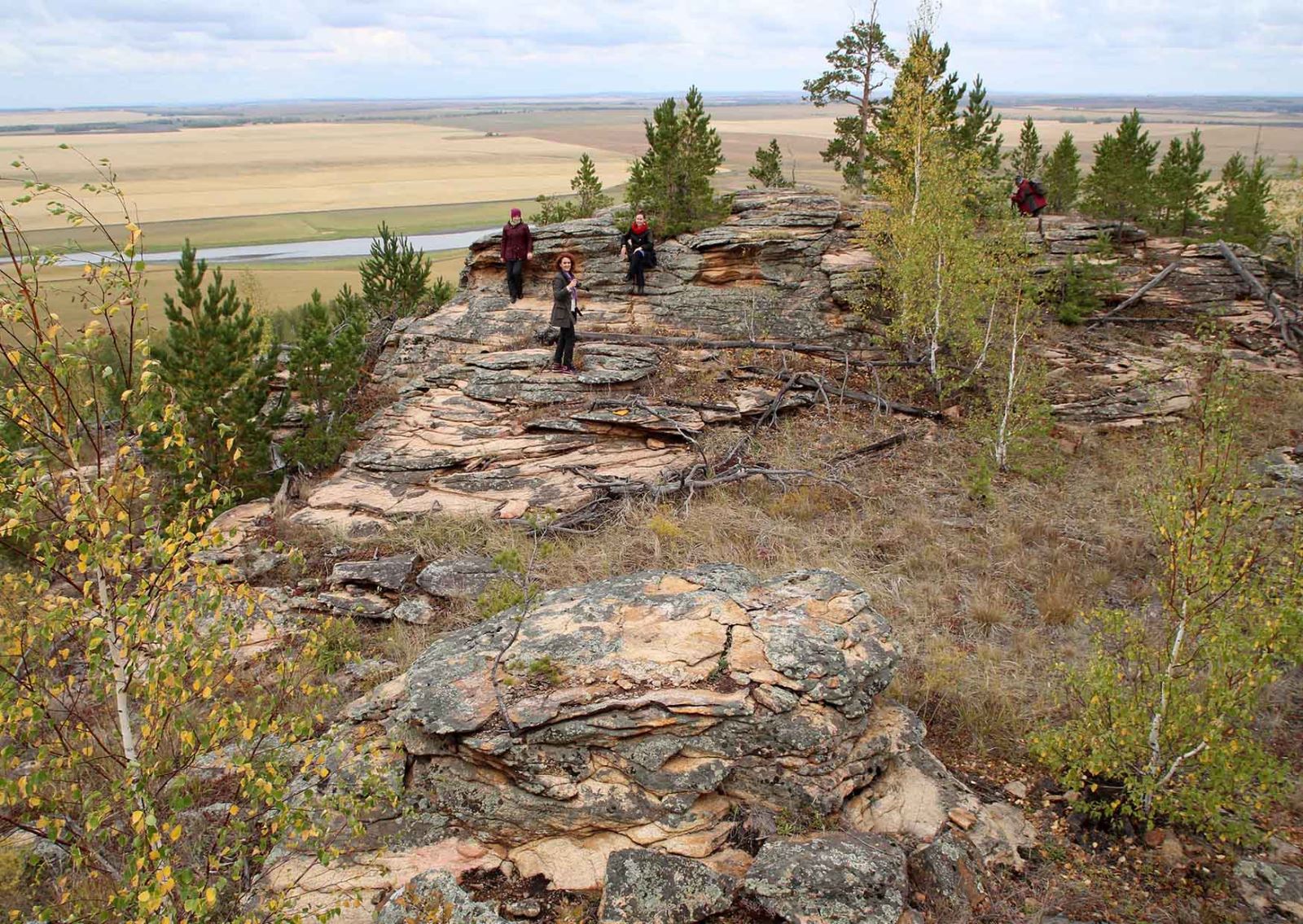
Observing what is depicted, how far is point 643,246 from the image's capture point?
18.7m

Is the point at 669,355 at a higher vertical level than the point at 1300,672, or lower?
higher

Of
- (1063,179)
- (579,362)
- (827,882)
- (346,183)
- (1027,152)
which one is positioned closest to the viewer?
(827,882)

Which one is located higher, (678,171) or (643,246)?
(678,171)

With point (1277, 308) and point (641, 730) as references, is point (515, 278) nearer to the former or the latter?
Answer: point (641, 730)

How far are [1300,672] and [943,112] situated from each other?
15.6 m

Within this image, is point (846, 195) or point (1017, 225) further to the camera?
point (846, 195)

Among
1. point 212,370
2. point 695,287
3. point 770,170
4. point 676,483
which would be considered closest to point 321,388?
point 212,370

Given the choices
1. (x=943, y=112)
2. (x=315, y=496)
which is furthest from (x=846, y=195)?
(x=315, y=496)

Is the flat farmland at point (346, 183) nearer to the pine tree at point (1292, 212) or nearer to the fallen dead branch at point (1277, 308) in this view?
the pine tree at point (1292, 212)

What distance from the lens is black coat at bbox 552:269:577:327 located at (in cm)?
1486

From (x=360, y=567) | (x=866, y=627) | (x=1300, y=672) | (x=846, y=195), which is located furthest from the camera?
(x=846, y=195)

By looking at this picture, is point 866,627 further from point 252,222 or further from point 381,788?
point 252,222

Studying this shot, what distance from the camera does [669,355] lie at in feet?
55.0

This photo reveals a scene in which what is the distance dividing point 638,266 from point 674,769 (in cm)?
1435
